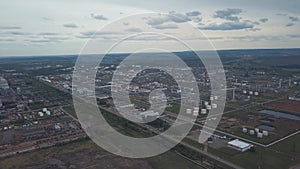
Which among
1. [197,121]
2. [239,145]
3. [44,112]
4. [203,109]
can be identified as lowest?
[239,145]

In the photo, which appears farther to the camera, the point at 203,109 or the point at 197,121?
the point at 203,109

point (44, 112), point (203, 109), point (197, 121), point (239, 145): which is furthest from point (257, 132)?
point (44, 112)

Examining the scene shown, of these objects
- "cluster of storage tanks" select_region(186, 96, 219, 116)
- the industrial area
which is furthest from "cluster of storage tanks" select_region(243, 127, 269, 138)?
"cluster of storage tanks" select_region(186, 96, 219, 116)

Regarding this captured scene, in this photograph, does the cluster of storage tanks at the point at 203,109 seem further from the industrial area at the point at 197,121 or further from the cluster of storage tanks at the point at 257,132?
the cluster of storage tanks at the point at 257,132

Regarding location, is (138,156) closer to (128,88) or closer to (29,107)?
(29,107)

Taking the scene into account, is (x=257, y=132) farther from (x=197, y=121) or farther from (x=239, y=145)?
(x=197, y=121)

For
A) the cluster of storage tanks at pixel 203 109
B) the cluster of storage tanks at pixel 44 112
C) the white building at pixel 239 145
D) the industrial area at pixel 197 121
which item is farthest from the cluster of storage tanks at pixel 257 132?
the cluster of storage tanks at pixel 44 112

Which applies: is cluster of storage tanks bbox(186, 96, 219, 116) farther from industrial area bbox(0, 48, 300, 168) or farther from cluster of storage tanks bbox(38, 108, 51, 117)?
cluster of storage tanks bbox(38, 108, 51, 117)

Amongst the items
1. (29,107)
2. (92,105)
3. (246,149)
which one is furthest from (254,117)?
(29,107)
